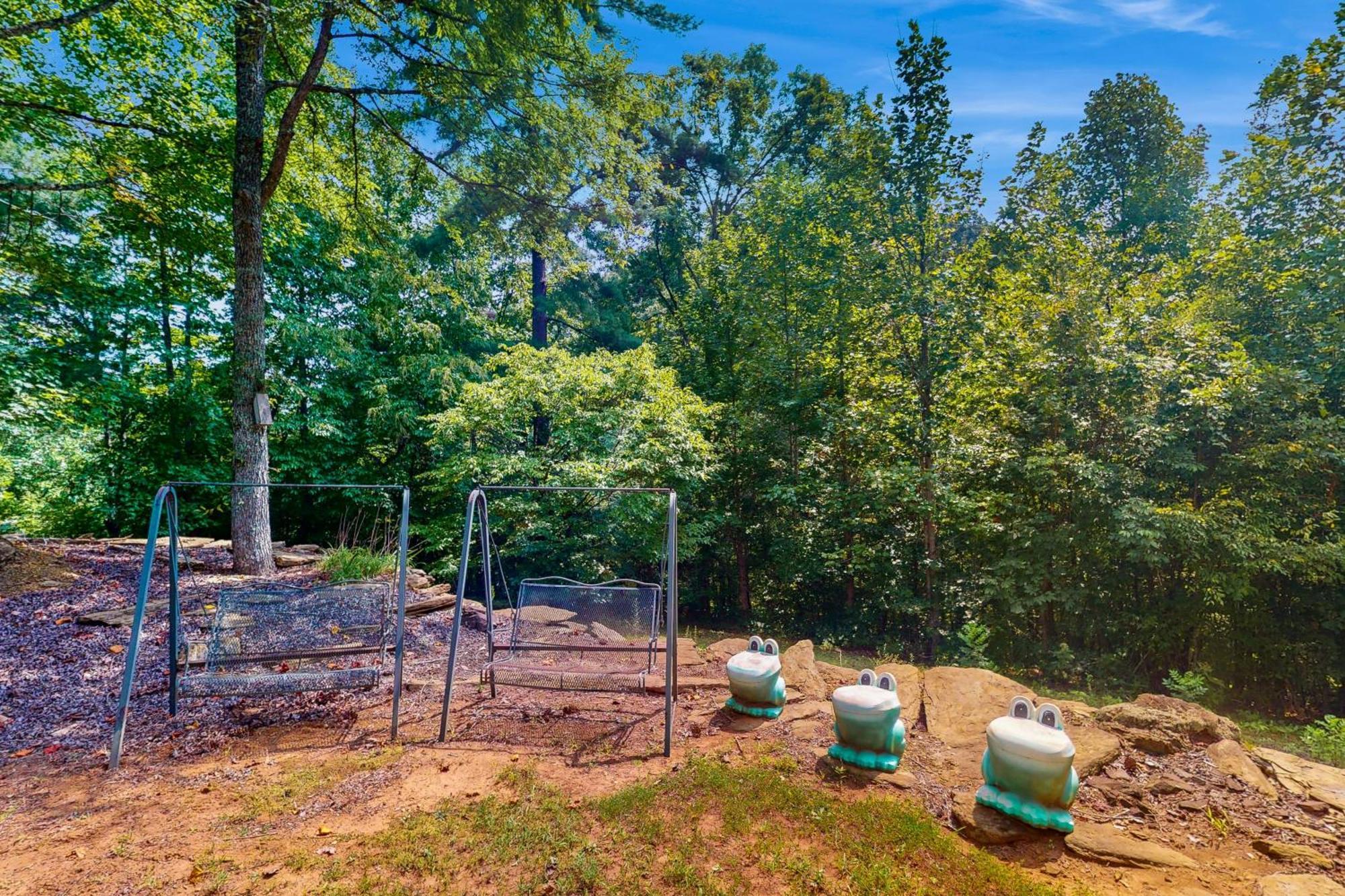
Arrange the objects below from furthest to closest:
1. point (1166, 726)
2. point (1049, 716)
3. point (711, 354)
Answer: point (711, 354) → point (1166, 726) → point (1049, 716)

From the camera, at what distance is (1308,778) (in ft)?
9.39

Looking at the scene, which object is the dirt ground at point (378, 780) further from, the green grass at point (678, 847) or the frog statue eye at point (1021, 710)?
the frog statue eye at point (1021, 710)

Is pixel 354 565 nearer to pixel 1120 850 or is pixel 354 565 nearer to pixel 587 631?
pixel 587 631

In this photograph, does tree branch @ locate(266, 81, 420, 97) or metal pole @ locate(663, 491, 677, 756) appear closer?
metal pole @ locate(663, 491, 677, 756)

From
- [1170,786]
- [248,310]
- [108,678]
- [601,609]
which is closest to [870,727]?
[1170,786]

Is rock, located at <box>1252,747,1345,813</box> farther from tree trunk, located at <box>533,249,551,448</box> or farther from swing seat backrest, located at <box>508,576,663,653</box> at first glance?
tree trunk, located at <box>533,249,551,448</box>

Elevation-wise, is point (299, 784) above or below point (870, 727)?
below

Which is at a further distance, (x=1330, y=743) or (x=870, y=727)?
(x=1330, y=743)

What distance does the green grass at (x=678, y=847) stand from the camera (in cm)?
221

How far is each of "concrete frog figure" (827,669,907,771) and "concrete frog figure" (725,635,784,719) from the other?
61cm

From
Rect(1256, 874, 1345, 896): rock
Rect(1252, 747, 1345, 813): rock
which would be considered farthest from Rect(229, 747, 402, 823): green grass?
Rect(1252, 747, 1345, 813): rock

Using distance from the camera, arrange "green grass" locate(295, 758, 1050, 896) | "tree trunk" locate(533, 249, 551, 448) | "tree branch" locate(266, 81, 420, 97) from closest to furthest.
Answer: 1. "green grass" locate(295, 758, 1050, 896)
2. "tree branch" locate(266, 81, 420, 97)
3. "tree trunk" locate(533, 249, 551, 448)

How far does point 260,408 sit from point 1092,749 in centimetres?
746

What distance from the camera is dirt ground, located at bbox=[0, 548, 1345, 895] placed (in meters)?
2.26
